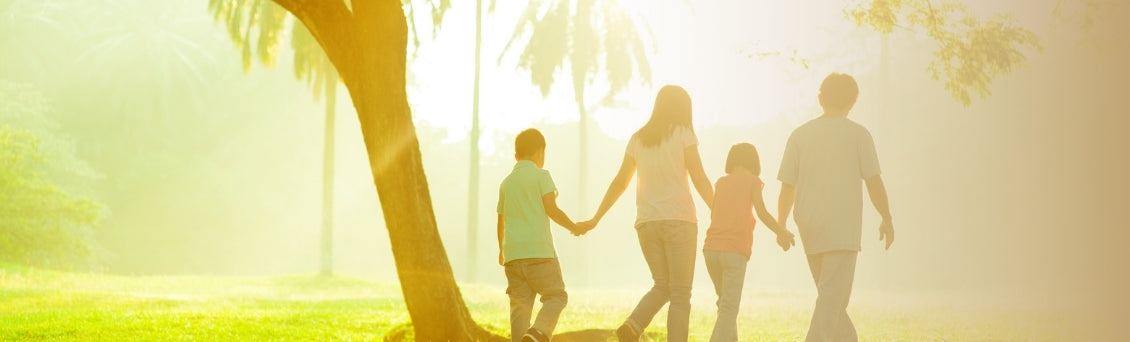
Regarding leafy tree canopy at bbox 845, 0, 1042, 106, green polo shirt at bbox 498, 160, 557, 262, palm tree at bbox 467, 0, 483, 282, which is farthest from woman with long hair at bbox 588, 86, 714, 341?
palm tree at bbox 467, 0, 483, 282

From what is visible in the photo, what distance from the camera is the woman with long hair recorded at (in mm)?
8102

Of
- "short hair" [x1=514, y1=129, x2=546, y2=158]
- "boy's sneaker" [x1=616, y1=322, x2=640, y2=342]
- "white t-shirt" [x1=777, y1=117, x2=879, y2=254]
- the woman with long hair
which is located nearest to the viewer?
"white t-shirt" [x1=777, y1=117, x2=879, y2=254]

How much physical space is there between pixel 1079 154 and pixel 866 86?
76.1 feet

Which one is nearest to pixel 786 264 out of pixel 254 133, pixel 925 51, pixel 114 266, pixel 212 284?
pixel 925 51

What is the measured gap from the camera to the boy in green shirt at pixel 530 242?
7801 mm

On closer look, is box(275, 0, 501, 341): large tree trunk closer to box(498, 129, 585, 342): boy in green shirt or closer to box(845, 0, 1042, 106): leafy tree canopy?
box(498, 129, 585, 342): boy in green shirt

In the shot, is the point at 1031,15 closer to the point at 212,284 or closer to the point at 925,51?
the point at 925,51

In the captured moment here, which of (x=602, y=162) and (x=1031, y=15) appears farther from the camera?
(x=602, y=162)

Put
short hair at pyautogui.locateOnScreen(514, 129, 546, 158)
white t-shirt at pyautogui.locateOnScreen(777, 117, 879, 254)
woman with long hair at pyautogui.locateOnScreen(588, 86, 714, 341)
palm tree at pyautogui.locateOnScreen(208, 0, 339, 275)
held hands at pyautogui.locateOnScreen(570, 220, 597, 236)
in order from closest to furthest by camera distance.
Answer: white t-shirt at pyautogui.locateOnScreen(777, 117, 879, 254) < short hair at pyautogui.locateOnScreen(514, 129, 546, 158) < woman with long hair at pyautogui.locateOnScreen(588, 86, 714, 341) < held hands at pyautogui.locateOnScreen(570, 220, 597, 236) < palm tree at pyautogui.locateOnScreen(208, 0, 339, 275)

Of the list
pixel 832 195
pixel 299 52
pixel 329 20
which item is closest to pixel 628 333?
pixel 832 195

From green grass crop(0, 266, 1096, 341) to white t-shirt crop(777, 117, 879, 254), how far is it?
437 centimetres

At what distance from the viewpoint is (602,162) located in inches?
3302

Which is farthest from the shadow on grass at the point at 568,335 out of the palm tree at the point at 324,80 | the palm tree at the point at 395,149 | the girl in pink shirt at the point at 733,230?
the palm tree at the point at 324,80

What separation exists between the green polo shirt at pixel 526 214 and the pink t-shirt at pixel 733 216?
120 cm
